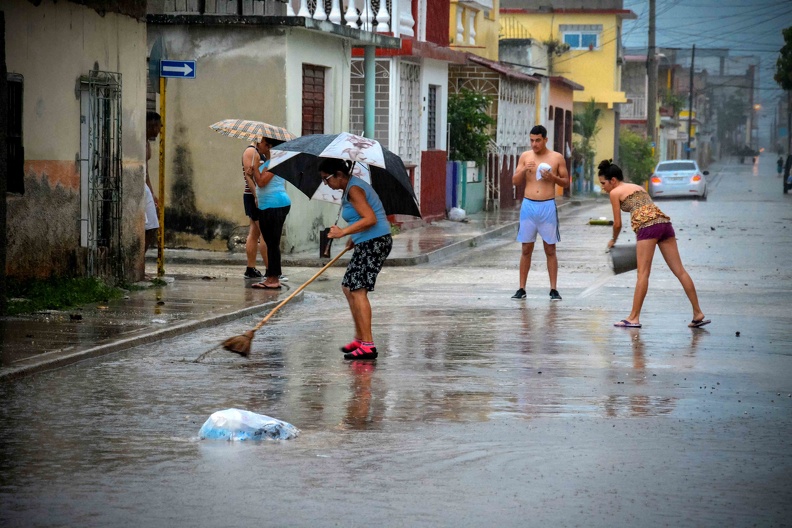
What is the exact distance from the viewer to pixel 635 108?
76250 millimetres

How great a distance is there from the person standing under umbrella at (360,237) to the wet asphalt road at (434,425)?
370mm

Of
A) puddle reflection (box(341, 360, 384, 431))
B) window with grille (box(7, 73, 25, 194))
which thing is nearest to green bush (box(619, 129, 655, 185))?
window with grille (box(7, 73, 25, 194))

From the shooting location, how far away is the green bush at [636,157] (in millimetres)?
62906

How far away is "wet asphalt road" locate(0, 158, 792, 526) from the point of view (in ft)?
19.7

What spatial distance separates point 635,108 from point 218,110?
195ft

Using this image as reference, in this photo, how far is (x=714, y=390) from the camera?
9.13 metres

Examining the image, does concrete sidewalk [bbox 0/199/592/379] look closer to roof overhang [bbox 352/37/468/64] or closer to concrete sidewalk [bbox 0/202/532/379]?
concrete sidewalk [bbox 0/202/532/379]

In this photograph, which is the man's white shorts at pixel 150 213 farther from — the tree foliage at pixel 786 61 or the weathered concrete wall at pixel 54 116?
the tree foliage at pixel 786 61

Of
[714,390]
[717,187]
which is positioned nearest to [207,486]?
[714,390]

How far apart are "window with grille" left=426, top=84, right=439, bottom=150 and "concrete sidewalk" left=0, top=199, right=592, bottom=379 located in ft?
29.7

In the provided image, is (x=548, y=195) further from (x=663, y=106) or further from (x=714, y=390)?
(x=663, y=106)

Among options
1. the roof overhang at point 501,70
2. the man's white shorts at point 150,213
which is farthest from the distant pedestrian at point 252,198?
the roof overhang at point 501,70

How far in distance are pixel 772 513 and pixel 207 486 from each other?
2556mm

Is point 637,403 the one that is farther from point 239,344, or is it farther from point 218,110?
point 218,110
